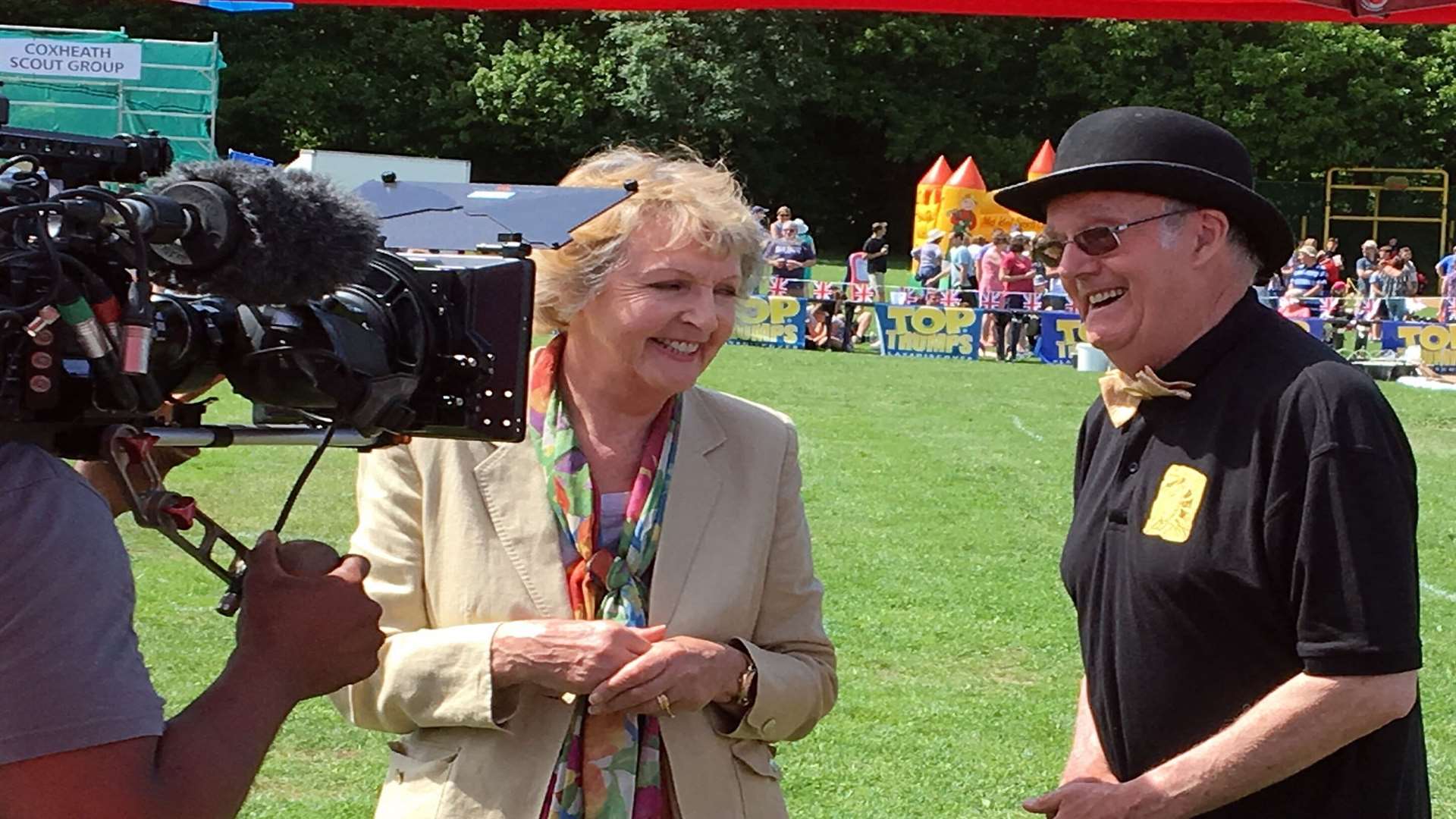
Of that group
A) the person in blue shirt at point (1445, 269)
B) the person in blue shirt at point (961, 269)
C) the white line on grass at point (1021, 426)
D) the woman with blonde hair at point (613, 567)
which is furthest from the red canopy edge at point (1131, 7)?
the person in blue shirt at point (1445, 269)

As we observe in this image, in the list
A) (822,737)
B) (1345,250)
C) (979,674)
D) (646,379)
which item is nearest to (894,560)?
(979,674)

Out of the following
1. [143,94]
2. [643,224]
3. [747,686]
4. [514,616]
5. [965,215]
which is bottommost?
[747,686]

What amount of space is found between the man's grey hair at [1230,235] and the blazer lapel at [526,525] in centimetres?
126

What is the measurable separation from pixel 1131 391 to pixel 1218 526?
381 mm

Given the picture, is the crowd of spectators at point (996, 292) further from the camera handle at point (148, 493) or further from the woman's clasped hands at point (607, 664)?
the camera handle at point (148, 493)

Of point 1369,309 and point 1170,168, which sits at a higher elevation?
point 1369,309

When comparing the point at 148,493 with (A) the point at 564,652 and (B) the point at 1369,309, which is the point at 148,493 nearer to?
(A) the point at 564,652

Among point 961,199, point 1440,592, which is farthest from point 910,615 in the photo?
point 961,199

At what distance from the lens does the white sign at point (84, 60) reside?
2634cm

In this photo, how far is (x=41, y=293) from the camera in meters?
1.81

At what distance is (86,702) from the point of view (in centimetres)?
191

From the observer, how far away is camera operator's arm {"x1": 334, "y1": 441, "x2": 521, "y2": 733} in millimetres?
3213

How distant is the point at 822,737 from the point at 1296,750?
404 centimetres

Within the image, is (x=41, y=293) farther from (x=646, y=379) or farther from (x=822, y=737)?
(x=822, y=737)
